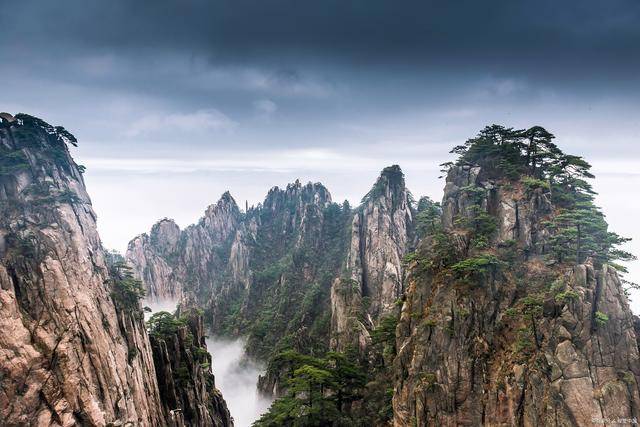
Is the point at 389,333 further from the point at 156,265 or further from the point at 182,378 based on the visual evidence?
the point at 156,265

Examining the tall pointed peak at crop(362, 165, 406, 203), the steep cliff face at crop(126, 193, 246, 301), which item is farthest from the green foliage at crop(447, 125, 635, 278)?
the steep cliff face at crop(126, 193, 246, 301)

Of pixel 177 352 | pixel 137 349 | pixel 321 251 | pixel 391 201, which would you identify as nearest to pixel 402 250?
pixel 391 201

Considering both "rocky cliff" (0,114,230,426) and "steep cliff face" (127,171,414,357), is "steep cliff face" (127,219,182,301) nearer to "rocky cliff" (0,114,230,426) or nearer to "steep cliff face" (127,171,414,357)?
"steep cliff face" (127,171,414,357)

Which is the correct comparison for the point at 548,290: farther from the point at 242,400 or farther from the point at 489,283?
the point at 242,400

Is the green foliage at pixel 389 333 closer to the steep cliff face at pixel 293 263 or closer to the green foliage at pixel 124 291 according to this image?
the steep cliff face at pixel 293 263

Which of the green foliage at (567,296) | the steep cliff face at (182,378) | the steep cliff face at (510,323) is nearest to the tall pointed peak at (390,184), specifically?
the steep cliff face at (510,323)

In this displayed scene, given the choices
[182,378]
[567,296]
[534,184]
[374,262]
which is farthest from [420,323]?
[374,262]
